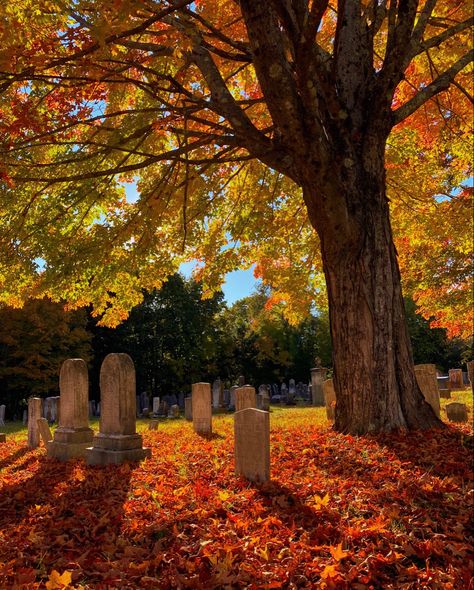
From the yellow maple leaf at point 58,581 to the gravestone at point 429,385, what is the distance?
7.77 m

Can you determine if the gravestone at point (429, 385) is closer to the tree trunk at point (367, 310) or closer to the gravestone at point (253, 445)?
the tree trunk at point (367, 310)

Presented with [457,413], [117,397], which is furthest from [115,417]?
[457,413]

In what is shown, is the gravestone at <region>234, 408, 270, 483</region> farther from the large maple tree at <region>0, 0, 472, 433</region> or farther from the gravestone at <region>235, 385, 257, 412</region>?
the gravestone at <region>235, 385, 257, 412</region>

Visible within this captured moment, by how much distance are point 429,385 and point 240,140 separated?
6.08 meters

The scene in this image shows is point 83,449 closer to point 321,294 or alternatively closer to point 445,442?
point 445,442

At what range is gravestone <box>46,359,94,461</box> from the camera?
30.4 feet

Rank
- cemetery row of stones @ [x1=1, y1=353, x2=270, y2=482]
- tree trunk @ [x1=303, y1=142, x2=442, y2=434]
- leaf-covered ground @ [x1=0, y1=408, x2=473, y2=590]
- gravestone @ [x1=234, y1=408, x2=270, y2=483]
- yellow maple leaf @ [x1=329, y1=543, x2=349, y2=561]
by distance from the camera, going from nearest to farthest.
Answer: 1. leaf-covered ground @ [x1=0, y1=408, x2=473, y2=590]
2. yellow maple leaf @ [x1=329, y1=543, x2=349, y2=561]
3. gravestone @ [x1=234, y1=408, x2=270, y2=483]
4. cemetery row of stones @ [x1=1, y1=353, x2=270, y2=482]
5. tree trunk @ [x1=303, y1=142, x2=442, y2=434]

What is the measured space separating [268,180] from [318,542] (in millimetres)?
9584

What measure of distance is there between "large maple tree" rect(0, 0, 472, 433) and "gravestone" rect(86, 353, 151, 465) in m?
2.15

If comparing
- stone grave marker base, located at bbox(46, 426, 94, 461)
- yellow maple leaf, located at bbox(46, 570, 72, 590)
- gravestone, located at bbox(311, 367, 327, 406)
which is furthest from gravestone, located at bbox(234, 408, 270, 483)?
gravestone, located at bbox(311, 367, 327, 406)

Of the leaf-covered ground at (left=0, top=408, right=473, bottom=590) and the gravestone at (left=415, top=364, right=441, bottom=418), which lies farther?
the gravestone at (left=415, top=364, right=441, bottom=418)

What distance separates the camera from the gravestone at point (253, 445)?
19.1 feet

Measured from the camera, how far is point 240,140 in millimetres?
7207

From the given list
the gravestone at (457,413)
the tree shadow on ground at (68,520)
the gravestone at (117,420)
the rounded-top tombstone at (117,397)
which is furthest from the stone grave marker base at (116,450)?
the gravestone at (457,413)
